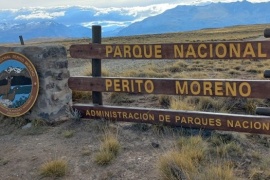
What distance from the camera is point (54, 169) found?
16.7 ft

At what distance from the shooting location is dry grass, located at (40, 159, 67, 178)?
16.6ft

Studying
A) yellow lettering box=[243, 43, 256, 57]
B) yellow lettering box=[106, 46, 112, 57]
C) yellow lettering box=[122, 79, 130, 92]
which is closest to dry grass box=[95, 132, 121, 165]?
yellow lettering box=[122, 79, 130, 92]

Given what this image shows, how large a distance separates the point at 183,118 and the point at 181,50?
1162 millimetres

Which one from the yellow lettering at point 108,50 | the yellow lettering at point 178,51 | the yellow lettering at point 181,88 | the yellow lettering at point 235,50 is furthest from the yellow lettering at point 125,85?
the yellow lettering at point 235,50

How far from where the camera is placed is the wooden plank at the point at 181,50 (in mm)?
5727

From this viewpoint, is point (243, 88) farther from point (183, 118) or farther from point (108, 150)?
point (108, 150)

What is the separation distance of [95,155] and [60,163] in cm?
62

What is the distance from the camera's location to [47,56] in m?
7.18

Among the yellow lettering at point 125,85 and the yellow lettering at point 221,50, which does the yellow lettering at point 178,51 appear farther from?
the yellow lettering at point 125,85

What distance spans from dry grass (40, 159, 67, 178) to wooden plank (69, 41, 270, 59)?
2472 mm

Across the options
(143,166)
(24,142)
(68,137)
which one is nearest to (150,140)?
(143,166)

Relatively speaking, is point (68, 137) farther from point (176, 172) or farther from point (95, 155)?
point (176, 172)

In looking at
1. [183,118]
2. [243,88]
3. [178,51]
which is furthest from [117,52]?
[243,88]

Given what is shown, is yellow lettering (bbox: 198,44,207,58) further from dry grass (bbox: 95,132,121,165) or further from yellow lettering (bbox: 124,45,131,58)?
dry grass (bbox: 95,132,121,165)
